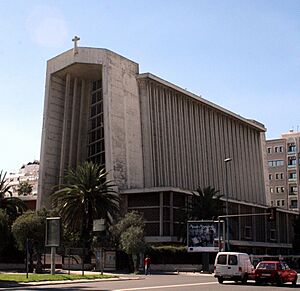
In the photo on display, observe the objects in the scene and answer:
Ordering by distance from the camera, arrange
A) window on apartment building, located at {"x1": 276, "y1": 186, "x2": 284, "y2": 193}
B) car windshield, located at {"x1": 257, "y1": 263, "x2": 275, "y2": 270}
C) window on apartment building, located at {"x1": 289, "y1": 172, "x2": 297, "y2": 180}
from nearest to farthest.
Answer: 1. car windshield, located at {"x1": 257, "y1": 263, "x2": 275, "y2": 270}
2. window on apartment building, located at {"x1": 289, "y1": 172, "x2": 297, "y2": 180}
3. window on apartment building, located at {"x1": 276, "y1": 186, "x2": 284, "y2": 193}

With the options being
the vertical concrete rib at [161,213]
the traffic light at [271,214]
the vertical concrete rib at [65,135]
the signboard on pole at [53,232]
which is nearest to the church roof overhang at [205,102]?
the vertical concrete rib at [65,135]

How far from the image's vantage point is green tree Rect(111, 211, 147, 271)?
5688 centimetres

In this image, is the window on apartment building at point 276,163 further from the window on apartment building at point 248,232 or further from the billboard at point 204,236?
the billboard at point 204,236

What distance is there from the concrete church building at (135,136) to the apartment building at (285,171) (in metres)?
31.2

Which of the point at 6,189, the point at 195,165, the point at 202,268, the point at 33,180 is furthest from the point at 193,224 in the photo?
the point at 33,180

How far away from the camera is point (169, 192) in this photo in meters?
75.4

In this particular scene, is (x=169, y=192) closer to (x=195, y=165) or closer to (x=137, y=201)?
Result: (x=137, y=201)

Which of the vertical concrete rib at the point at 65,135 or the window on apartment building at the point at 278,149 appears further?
the window on apartment building at the point at 278,149

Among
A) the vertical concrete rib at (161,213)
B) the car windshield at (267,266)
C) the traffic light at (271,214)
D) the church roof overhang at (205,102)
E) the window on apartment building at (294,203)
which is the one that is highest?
the church roof overhang at (205,102)

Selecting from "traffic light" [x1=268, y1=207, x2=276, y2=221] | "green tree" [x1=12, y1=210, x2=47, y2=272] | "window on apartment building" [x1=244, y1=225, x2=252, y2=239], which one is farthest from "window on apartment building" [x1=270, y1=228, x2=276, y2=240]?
"green tree" [x1=12, y1=210, x2=47, y2=272]

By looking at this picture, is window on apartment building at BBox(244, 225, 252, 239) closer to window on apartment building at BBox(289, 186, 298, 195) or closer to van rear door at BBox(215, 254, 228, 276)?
window on apartment building at BBox(289, 186, 298, 195)

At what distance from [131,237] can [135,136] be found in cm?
2651

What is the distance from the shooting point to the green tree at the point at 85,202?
213ft

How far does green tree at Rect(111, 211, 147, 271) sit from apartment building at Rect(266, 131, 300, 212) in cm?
7086
